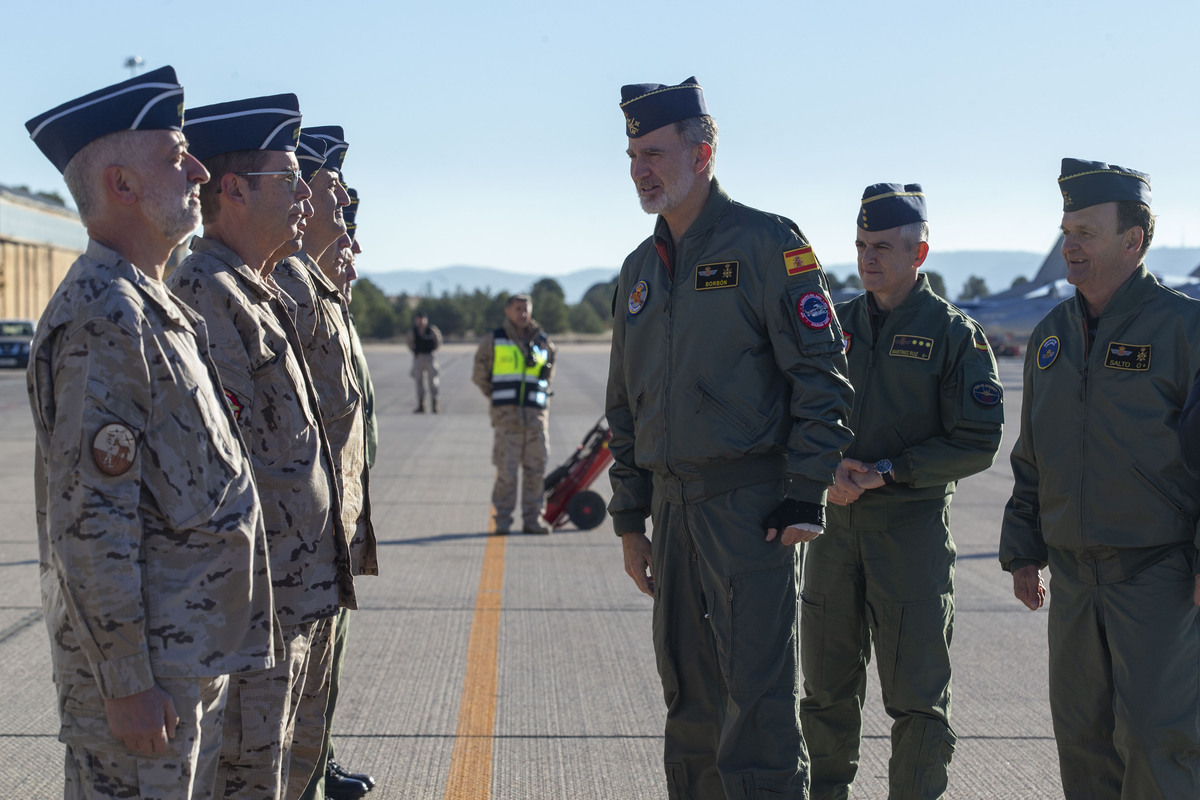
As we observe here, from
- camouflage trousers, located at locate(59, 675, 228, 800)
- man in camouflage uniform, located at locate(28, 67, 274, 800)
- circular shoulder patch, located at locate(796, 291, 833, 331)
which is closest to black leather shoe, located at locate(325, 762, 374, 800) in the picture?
man in camouflage uniform, located at locate(28, 67, 274, 800)

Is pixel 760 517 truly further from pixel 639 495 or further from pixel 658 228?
pixel 658 228

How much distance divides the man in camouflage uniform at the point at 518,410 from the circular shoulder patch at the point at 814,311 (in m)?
5.99

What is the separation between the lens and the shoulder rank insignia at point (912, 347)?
3805 mm

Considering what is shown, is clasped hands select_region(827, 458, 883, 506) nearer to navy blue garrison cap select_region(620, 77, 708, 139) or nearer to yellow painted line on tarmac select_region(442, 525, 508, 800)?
navy blue garrison cap select_region(620, 77, 708, 139)

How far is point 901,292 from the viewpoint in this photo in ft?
12.9

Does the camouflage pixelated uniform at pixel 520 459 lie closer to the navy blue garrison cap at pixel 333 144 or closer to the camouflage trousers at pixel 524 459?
the camouflage trousers at pixel 524 459

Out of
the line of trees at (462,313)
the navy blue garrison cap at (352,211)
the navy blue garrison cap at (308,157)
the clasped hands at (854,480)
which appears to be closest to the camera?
the clasped hands at (854,480)

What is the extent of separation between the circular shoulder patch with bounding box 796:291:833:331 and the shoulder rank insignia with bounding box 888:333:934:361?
2.54 feet

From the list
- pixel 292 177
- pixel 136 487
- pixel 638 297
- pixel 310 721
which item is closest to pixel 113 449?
pixel 136 487

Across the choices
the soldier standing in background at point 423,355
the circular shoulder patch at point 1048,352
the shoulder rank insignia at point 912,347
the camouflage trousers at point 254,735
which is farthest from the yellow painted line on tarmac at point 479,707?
the soldier standing in background at point 423,355

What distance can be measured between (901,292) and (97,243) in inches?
108

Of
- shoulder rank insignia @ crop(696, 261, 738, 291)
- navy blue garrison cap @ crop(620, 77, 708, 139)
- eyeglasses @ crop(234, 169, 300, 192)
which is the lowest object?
shoulder rank insignia @ crop(696, 261, 738, 291)

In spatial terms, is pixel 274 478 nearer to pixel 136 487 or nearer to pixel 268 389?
pixel 268 389

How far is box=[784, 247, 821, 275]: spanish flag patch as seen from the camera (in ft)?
10.6
